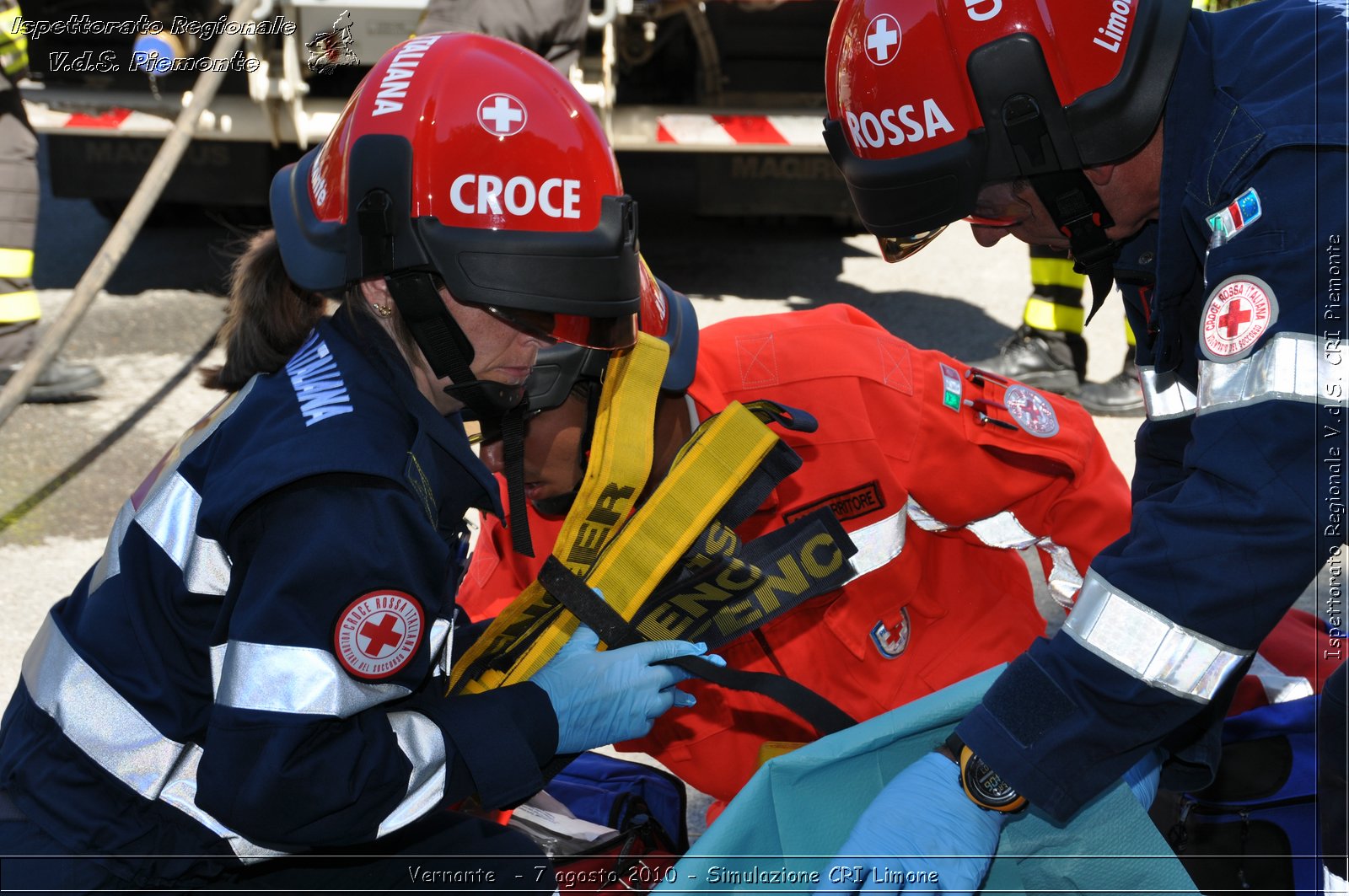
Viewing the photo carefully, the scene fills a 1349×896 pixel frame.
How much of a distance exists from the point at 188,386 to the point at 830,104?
3791mm

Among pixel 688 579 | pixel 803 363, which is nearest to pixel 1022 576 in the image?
pixel 803 363

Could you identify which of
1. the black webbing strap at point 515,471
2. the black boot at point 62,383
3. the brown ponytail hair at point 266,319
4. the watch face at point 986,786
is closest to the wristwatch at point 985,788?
the watch face at point 986,786

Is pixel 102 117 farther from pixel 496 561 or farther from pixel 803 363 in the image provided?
pixel 803 363

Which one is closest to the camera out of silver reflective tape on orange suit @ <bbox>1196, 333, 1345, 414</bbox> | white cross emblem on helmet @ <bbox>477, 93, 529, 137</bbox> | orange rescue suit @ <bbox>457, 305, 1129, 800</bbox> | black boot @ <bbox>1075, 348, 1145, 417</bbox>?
silver reflective tape on orange suit @ <bbox>1196, 333, 1345, 414</bbox>

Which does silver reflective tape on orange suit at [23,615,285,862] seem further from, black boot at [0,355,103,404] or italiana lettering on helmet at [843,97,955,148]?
black boot at [0,355,103,404]

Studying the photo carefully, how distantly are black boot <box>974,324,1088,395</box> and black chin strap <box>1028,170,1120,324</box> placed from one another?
3.08 meters

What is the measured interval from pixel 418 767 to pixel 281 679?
0.89 ft

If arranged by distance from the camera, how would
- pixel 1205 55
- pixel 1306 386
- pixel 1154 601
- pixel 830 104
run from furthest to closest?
pixel 830 104 < pixel 1205 55 < pixel 1154 601 < pixel 1306 386

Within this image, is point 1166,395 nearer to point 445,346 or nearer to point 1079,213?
point 1079,213

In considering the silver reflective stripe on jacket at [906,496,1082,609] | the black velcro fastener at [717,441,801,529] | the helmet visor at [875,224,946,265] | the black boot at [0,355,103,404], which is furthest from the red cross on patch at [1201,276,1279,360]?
the black boot at [0,355,103,404]

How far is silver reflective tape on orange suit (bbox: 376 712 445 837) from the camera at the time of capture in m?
1.80

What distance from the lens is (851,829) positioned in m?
1.99

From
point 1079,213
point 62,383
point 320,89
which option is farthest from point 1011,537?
point 320,89

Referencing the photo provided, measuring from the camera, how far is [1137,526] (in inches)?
69.4
